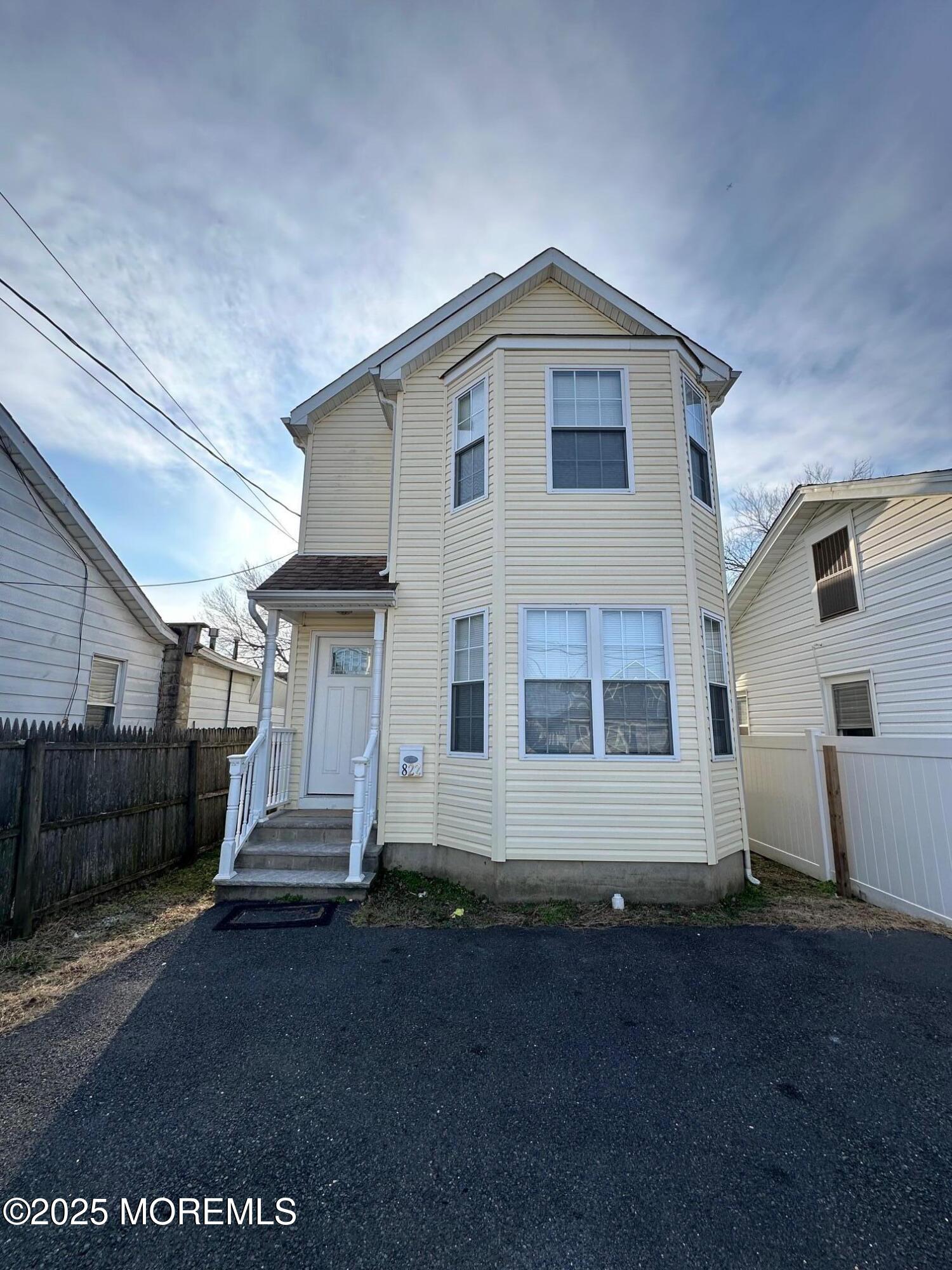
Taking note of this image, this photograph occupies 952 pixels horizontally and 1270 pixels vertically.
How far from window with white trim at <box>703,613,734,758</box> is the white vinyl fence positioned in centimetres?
132

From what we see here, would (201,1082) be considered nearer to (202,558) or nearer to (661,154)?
(661,154)

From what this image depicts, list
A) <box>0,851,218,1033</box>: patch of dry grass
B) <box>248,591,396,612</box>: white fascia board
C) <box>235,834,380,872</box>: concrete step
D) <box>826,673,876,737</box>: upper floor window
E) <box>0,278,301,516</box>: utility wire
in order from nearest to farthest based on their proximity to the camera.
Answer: <box>0,851,218,1033</box>: patch of dry grass → <box>235,834,380,872</box>: concrete step → <box>0,278,301,516</box>: utility wire → <box>248,591,396,612</box>: white fascia board → <box>826,673,876,737</box>: upper floor window

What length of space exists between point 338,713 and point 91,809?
2.92m

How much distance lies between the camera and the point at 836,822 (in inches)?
255

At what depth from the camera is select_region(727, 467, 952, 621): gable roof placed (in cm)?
686

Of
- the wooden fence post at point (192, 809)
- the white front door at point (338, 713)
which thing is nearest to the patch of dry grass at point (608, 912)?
the white front door at point (338, 713)

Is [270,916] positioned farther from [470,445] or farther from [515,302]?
[515,302]

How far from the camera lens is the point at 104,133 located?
656 centimetres

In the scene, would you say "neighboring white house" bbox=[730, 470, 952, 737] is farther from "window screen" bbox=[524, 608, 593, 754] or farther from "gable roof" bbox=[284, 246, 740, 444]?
"window screen" bbox=[524, 608, 593, 754]

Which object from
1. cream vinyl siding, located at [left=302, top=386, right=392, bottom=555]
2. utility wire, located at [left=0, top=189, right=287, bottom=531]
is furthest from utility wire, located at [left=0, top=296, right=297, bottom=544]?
cream vinyl siding, located at [left=302, top=386, right=392, bottom=555]

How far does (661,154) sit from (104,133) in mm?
7283

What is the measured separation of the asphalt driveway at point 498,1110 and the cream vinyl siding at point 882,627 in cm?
423

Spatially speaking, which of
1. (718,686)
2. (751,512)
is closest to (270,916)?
(718,686)

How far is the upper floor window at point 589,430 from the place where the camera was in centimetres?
652
